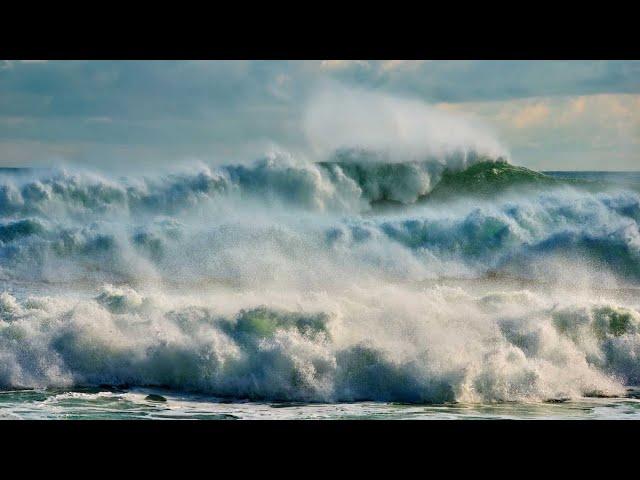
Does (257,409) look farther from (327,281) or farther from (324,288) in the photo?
(327,281)

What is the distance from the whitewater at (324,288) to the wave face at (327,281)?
2 cm

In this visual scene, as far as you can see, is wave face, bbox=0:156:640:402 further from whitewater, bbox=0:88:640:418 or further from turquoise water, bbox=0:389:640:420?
turquoise water, bbox=0:389:640:420

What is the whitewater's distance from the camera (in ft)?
22.2

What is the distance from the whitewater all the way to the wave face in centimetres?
2

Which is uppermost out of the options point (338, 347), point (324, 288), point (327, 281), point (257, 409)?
point (327, 281)

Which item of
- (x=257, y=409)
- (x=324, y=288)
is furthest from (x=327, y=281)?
(x=257, y=409)

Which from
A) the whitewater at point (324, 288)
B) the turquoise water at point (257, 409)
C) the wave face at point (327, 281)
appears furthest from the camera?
the wave face at point (327, 281)

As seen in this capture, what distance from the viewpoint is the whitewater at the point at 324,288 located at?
6.77m

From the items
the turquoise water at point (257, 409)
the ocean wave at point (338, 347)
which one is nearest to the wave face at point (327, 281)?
the ocean wave at point (338, 347)

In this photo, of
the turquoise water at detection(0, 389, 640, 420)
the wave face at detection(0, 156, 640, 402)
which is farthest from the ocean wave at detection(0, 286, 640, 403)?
the turquoise water at detection(0, 389, 640, 420)

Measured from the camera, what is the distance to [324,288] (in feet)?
29.7

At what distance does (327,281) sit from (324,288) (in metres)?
0.18

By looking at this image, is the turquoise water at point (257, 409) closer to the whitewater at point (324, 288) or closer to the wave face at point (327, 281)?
the whitewater at point (324, 288)

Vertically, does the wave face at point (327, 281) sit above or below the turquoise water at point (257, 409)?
above
